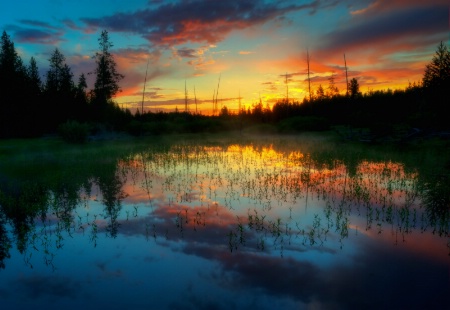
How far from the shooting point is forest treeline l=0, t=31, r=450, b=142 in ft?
126

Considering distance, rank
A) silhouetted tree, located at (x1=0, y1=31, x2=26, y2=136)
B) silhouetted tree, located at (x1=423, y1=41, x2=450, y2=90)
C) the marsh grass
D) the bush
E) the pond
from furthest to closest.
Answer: silhouetted tree, located at (x1=0, y1=31, x2=26, y2=136)
the bush
silhouetted tree, located at (x1=423, y1=41, x2=450, y2=90)
the marsh grass
the pond

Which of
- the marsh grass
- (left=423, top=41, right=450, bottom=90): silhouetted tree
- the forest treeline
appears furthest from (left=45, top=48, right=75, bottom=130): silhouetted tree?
(left=423, top=41, right=450, bottom=90): silhouetted tree

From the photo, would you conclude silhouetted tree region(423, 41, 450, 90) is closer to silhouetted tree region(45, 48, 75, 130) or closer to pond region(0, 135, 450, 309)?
pond region(0, 135, 450, 309)

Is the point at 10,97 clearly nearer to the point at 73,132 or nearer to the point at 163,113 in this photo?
the point at 73,132

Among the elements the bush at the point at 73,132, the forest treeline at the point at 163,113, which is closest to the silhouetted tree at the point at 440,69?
the forest treeline at the point at 163,113

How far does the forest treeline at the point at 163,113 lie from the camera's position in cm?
3847

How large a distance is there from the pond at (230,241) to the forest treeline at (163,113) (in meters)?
23.3

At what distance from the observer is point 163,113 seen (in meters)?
72.0

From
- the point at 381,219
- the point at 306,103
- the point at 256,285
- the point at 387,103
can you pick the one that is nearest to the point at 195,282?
the point at 256,285

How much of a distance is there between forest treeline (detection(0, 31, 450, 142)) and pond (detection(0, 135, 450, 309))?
23.3 metres

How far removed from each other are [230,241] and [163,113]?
6519cm

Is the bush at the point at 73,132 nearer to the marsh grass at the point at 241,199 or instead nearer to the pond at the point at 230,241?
the marsh grass at the point at 241,199

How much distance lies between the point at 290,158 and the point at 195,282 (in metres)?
19.7

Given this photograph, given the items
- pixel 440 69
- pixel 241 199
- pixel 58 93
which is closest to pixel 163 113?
pixel 58 93
